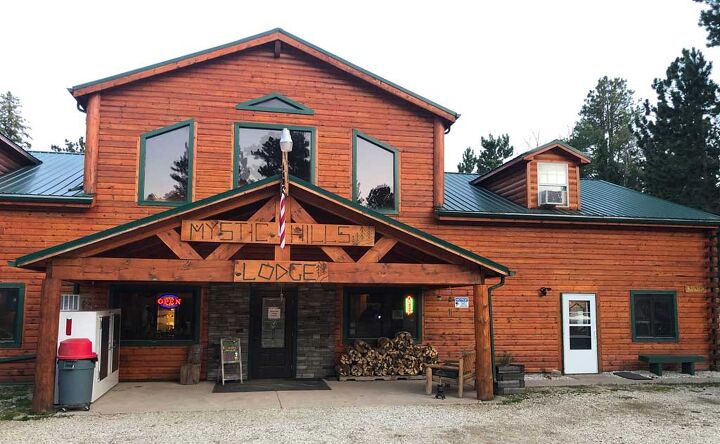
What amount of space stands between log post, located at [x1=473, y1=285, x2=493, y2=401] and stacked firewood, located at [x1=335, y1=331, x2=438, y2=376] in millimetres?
2266

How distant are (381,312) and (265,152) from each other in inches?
183

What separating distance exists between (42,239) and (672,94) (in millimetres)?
25546

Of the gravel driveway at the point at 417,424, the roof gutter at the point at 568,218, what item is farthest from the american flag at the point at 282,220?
the roof gutter at the point at 568,218

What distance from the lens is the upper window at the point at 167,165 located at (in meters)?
12.5

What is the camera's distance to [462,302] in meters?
13.8

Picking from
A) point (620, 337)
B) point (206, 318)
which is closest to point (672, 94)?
point (620, 337)

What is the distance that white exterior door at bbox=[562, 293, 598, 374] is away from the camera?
1404 cm

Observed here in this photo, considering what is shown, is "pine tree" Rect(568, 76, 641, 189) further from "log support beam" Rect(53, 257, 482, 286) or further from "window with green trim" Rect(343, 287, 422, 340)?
"log support beam" Rect(53, 257, 482, 286)

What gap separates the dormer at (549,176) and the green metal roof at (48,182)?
10460 millimetres

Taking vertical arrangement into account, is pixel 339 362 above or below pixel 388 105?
below

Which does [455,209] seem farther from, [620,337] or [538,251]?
[620,337]

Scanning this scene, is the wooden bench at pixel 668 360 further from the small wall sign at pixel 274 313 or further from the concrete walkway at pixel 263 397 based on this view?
the small wall sign at pixel 274 313

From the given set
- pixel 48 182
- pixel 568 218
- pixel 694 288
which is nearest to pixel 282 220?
pixel 48 182

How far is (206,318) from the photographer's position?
1254cm
